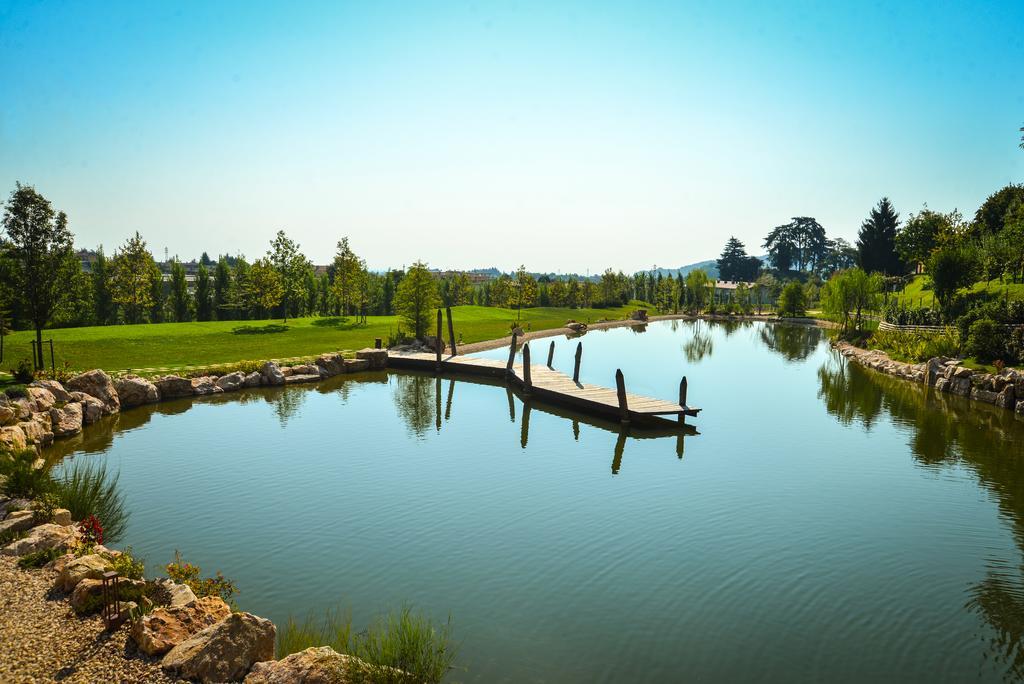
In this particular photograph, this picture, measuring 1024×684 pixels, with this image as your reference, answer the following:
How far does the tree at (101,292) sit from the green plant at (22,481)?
169 feet

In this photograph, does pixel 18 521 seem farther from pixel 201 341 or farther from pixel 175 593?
pixel 201 341

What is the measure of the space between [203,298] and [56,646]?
200ft

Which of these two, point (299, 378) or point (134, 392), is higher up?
point (134, 392)

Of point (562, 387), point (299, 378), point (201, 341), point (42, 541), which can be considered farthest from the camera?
point (201, 341)

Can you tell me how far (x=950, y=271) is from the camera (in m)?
43.8

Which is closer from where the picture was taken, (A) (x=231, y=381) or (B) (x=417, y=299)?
(A) (x=231, y=381)

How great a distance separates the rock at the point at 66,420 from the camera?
787 inches

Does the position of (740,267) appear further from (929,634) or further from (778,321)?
(929,634)

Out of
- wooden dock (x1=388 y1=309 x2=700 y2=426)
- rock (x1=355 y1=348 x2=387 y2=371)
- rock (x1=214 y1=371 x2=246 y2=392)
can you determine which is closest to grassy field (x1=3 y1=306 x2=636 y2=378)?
rock (x1=214 y1=371 x2=246 y2=392)

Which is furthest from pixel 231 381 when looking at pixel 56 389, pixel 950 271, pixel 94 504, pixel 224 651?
pixel 950 271

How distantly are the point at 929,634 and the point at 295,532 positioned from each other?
36.7ft

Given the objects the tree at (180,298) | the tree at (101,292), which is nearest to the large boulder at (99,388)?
the tree at (101,292)

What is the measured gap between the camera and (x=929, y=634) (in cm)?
973

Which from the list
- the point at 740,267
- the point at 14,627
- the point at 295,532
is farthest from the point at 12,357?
the point at 740,267
